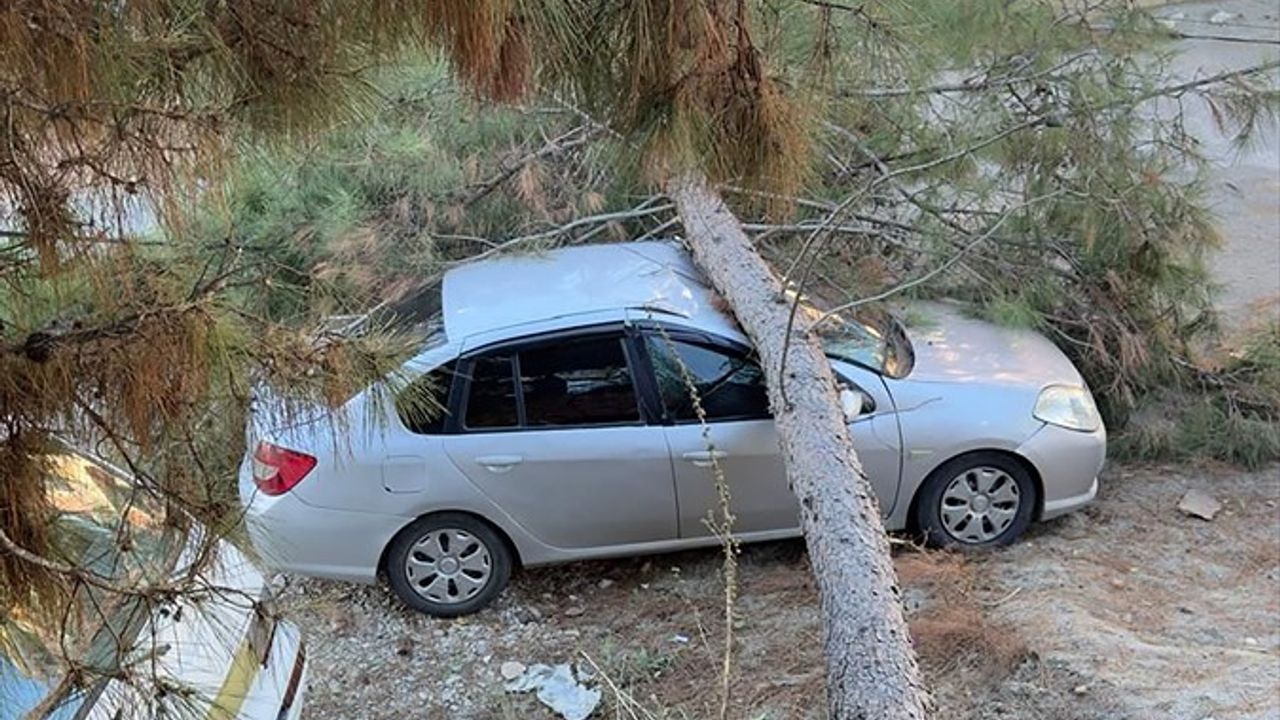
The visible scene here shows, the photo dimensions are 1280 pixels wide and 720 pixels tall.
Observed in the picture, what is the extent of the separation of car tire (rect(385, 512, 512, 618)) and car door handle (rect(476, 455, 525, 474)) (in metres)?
0.30

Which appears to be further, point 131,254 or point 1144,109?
point 1144,109

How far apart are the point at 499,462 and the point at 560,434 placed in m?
0.31

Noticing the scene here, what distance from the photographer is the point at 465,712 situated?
4.92 m

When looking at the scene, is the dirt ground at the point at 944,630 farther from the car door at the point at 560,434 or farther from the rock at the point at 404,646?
the car door at the point at 560,434

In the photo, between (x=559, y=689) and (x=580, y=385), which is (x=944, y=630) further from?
(x=580, y=385)

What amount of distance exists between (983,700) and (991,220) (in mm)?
2831

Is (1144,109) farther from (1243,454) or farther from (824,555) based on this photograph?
(824,555)

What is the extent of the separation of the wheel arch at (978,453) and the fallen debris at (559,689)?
5.91 ft

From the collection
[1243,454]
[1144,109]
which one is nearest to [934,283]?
[1144,109]

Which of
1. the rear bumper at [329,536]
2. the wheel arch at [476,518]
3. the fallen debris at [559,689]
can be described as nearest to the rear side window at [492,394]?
the wheel arch at [476,518]

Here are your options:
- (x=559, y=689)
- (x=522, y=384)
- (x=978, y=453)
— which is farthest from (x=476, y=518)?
(x=978, y=453)

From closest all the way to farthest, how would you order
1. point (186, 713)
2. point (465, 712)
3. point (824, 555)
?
point (186, 713), point (824, 555), point (465, 712)

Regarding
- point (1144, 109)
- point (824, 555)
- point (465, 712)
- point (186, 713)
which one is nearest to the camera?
point (186, 713)

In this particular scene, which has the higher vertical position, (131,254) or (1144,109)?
(1144,109)
